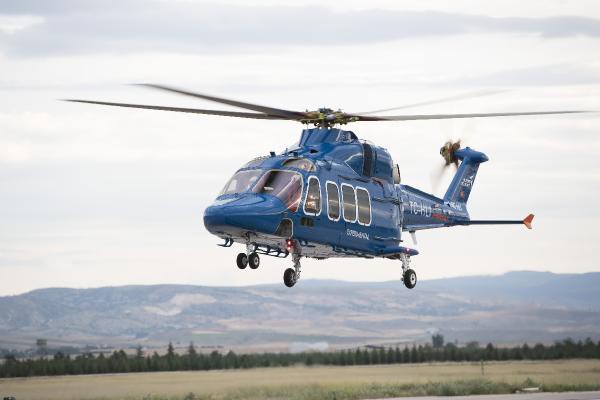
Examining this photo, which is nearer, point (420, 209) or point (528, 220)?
point (420, 209)

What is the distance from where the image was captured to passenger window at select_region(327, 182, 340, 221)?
31875 millimetres

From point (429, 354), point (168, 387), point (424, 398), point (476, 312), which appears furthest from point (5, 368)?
point (476, 312)

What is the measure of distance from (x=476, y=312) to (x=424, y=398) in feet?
299

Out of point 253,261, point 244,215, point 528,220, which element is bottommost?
point 253,261

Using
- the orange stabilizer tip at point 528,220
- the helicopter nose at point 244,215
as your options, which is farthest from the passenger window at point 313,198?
the orange stabilizer tip at point 528,220

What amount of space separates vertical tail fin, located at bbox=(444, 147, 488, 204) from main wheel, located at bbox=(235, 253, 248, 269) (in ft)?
37.5

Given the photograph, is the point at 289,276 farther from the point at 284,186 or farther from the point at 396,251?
the point at 396,251

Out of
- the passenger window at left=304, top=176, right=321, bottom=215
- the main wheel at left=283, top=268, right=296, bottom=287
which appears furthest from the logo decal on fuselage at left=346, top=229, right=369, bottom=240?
the main wheel at left=283, top=268, right=296, bottom=287

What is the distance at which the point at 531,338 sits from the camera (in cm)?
11738

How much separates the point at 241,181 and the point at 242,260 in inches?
83.0

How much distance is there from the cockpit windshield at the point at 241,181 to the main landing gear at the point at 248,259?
1.50 metres

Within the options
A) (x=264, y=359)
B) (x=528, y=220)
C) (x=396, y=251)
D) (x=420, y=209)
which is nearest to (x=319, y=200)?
(x=396, y=251)

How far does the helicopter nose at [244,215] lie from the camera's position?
29.3 m

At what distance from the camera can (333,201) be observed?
32031 mm
